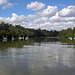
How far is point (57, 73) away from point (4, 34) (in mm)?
99386

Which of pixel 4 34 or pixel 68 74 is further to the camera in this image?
pixel 4 34

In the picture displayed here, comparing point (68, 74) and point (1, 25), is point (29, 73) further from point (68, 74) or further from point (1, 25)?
point (1, 25)

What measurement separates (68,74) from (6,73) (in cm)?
441

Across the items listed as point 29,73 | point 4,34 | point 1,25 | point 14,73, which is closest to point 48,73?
point 29,73

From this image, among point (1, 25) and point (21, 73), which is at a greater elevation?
point (1, 25)

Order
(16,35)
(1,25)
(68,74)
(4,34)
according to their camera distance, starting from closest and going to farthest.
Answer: (68,74), (4,34), (1,25), (16,35)

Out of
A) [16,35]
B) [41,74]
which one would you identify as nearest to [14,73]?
[41,74]

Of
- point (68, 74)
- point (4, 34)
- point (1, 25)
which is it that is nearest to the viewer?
point (68, 74)

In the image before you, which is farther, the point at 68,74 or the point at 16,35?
the point at 16,35

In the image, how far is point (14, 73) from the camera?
10484 mm

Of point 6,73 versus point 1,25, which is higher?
point 1,25

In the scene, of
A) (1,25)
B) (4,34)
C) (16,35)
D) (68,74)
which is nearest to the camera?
(68,74)

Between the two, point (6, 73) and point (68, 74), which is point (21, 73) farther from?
point (68, 74)

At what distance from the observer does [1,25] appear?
117 m
